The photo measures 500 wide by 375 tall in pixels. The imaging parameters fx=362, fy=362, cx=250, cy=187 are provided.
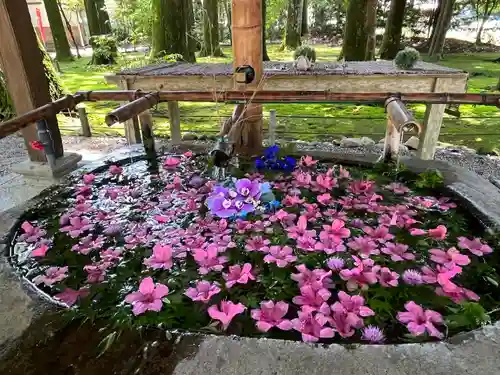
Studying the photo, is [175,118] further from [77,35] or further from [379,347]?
[77,35]

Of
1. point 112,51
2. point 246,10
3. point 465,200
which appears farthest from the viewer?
point 112,51

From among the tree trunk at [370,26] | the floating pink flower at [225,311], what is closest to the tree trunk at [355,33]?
the tree trunk at [370,26]

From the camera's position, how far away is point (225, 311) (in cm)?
137

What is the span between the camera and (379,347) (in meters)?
1.17

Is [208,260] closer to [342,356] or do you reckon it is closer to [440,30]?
[342,356]

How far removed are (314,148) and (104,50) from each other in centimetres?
1122

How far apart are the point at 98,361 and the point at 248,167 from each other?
169 cm

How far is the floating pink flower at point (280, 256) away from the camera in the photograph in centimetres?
168

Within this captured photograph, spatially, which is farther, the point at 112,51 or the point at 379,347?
the point at 112,51

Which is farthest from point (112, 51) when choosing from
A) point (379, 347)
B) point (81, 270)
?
point (379, 347)

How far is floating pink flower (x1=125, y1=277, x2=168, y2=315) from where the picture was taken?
→ 1390 millimetres

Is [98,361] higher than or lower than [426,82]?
lower

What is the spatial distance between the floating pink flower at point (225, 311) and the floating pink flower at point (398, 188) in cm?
138

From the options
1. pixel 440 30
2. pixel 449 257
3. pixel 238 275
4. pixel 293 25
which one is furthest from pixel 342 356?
pixel 293 25
